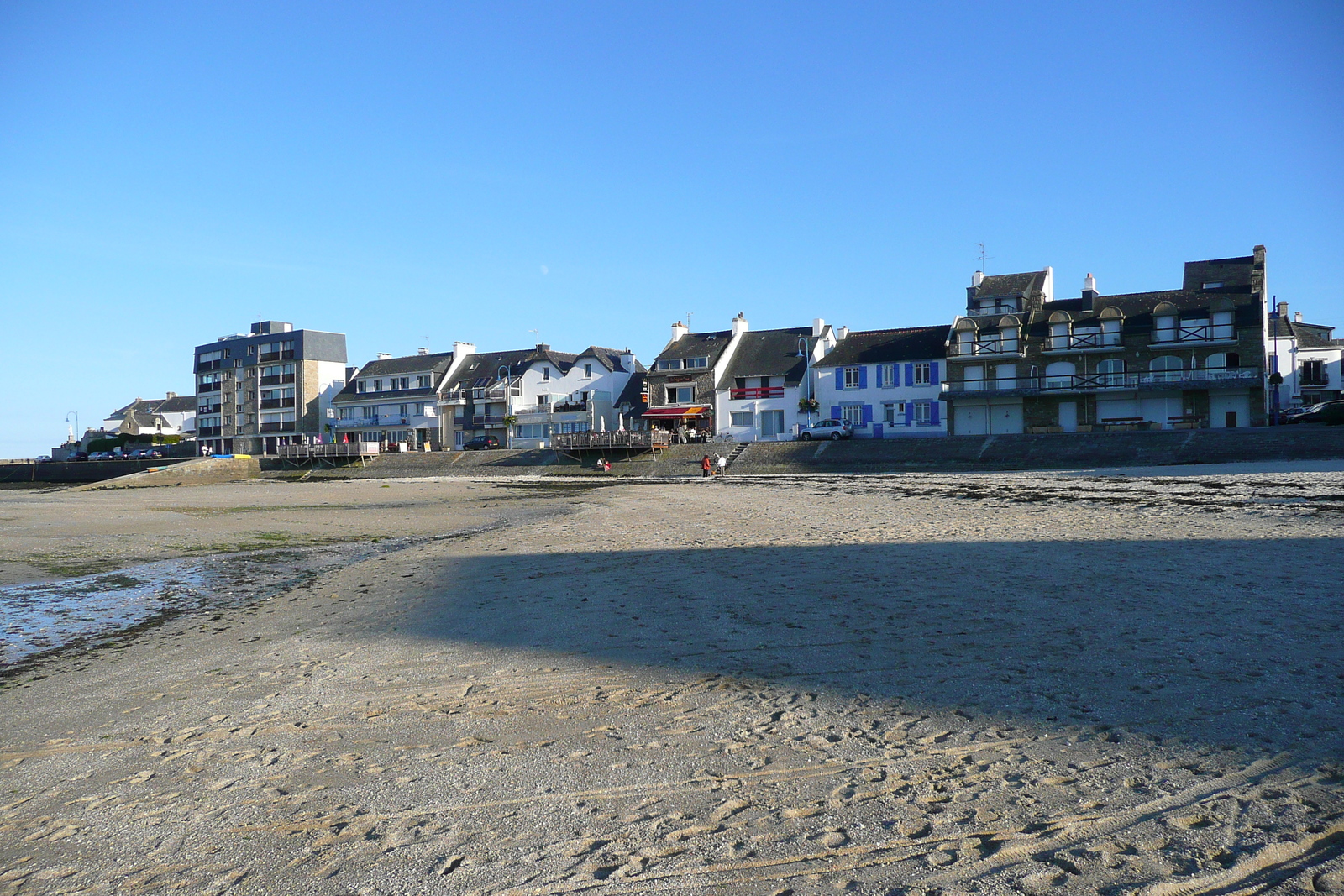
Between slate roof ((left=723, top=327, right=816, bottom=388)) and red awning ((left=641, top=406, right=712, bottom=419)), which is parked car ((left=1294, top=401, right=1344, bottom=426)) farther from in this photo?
red awning ((left=641, top=406, right=712, bottom=419))

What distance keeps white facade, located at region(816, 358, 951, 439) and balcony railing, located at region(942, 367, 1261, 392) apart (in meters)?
1.51

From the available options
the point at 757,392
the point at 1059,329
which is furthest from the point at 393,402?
the point at 1059,329

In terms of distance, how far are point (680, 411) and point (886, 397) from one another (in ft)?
47.8

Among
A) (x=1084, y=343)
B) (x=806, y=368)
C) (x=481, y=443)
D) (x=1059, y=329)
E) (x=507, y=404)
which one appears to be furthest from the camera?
(x=507, y=404)

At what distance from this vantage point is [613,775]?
4230 mm

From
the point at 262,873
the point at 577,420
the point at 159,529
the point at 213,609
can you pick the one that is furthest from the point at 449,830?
the point at 577,420

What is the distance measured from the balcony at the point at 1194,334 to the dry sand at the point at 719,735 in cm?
4498

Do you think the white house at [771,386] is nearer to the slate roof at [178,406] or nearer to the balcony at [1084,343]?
the balcony at [1084,343]

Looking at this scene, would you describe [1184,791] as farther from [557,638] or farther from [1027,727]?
[557,638]

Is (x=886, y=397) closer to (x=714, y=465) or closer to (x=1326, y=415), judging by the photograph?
(x=714, y=465)

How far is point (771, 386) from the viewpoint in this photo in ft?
204

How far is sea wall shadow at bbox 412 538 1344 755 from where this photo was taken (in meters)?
5.04

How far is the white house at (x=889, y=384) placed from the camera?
188 ft

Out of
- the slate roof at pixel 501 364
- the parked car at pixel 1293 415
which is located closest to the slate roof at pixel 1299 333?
the parked car at pixel 1293 415
